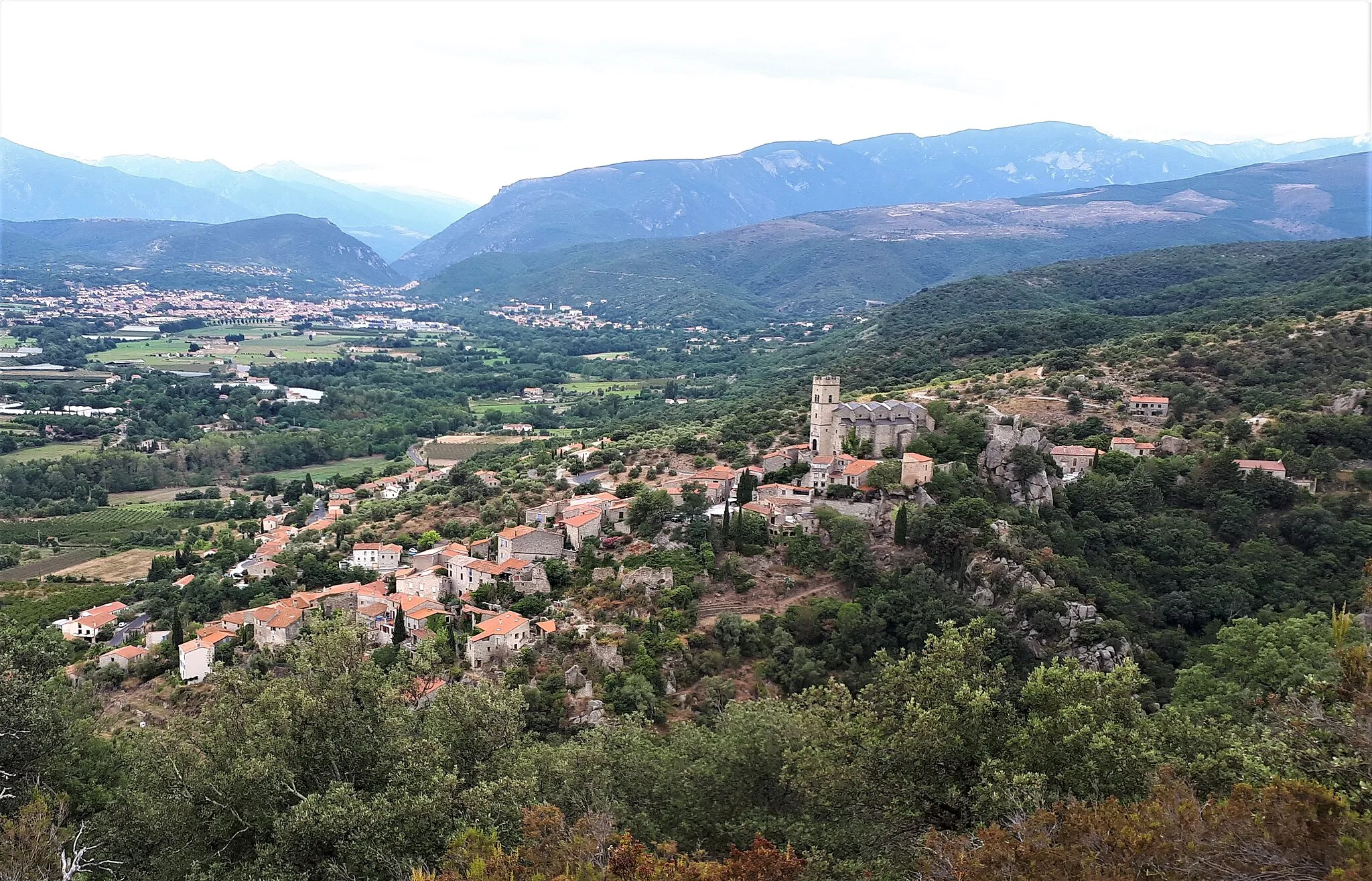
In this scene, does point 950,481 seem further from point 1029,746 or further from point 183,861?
point 183,861

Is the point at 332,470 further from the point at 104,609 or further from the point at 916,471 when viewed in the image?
the point at 916,471

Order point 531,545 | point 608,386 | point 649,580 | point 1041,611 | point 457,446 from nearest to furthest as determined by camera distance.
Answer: point 1041,611 < point 649,580 < point 531,545 < point 457,446 < point 608,386

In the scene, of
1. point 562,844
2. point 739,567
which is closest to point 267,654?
point 739,567

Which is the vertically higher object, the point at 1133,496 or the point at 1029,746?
the point at 1029,746

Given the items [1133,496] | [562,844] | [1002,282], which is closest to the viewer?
[562,844]

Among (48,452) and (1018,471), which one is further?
(48,452)

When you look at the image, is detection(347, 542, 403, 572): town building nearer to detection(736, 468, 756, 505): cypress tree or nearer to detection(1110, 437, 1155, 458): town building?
detection(736, 468, 756, 505): cypress tree

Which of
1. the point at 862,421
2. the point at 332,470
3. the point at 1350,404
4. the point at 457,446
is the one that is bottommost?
the point at 332,470

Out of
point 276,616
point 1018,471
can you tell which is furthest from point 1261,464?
point 276,616
